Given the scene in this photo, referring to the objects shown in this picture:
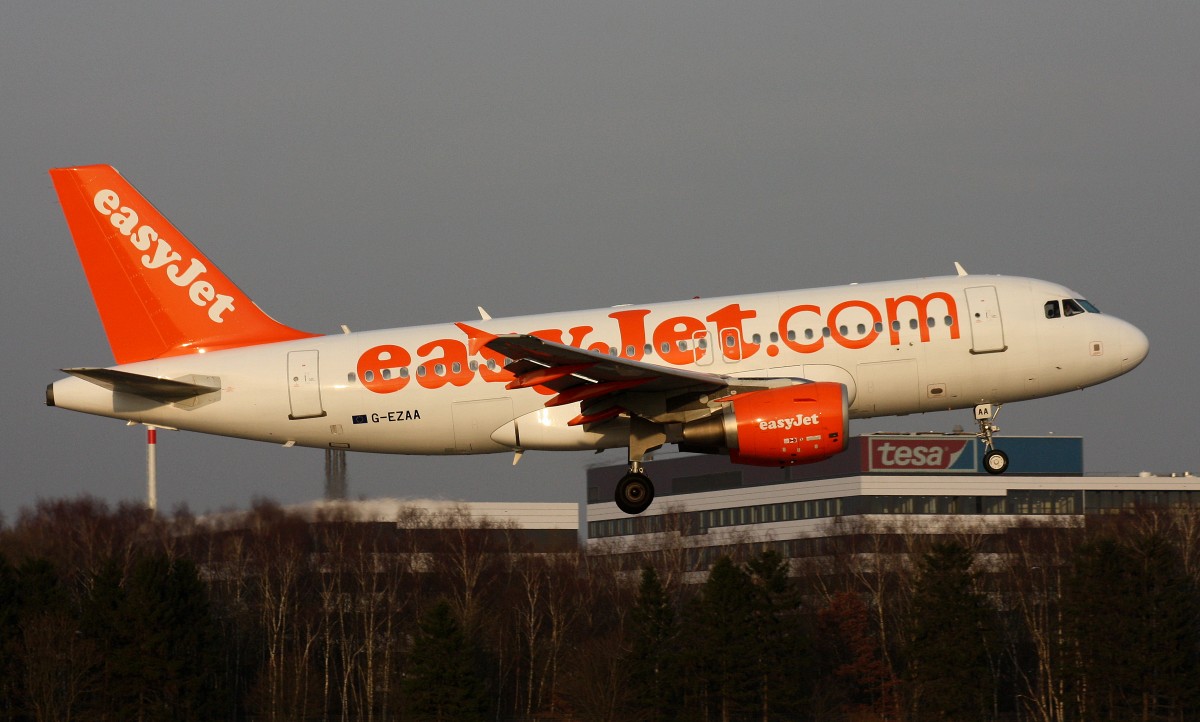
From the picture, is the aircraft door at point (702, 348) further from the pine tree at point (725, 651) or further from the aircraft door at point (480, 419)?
the pine tree at point (725, 651)

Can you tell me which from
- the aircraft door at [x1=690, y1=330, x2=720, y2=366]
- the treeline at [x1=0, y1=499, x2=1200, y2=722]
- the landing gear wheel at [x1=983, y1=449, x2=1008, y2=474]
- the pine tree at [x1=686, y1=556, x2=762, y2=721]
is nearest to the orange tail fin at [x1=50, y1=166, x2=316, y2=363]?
the aircraft door at [x1=690, y1=330, x2=720, y2=366]

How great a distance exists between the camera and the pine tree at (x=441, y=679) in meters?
76.5

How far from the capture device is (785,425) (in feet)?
107

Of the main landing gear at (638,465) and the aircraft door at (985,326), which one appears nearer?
the main landing gear at (638,465)

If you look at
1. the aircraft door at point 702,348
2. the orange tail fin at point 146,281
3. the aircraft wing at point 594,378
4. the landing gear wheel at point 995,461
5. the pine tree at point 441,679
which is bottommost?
the pine tree at point 441,679

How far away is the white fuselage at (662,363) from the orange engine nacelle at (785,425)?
1289 millimetres

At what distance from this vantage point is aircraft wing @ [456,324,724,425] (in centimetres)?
3108

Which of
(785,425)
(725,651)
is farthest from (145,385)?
(725,651)

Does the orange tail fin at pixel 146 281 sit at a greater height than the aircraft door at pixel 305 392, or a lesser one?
greater

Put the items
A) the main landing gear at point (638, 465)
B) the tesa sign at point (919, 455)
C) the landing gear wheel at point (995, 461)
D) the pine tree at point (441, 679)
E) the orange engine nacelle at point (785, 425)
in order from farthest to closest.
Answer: the tesa sign at point (919, 455), the pine tree at point (441, 679), the landing gear wheel at point (995, 461), the main landing gear at point (638, 465), the orange engine nacelle at point (785, 425)

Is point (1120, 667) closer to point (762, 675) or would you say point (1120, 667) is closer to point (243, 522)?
point (762, 675)

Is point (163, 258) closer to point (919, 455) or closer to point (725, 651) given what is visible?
point (725, 651)

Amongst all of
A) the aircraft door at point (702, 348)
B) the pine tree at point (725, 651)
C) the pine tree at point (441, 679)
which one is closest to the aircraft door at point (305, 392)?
the aircraft door at point (702, 348)

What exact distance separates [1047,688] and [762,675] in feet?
47.6
